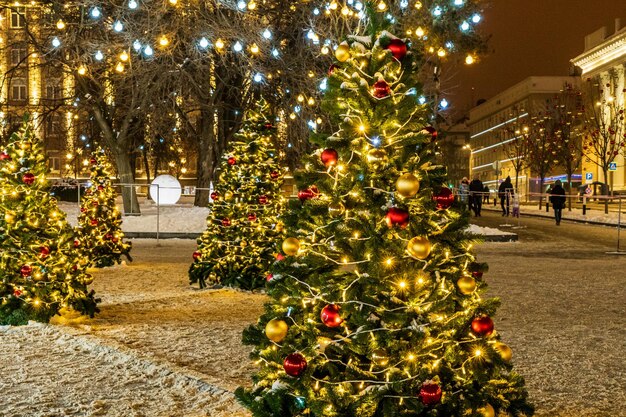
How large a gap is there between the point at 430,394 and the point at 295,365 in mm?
735

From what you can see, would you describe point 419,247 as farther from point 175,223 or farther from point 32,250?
point 175,223

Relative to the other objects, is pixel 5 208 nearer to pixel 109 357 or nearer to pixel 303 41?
pixel 109 357

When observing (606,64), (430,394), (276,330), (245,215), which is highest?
(606,64)

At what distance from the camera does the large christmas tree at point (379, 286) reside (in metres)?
4.31

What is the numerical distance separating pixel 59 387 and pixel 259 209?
268 inches

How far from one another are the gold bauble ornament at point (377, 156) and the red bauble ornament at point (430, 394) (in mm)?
1254

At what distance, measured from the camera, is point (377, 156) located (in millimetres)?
4512

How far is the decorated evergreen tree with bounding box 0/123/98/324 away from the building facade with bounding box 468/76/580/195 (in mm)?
70912

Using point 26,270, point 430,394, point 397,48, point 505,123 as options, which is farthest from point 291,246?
point 505,123

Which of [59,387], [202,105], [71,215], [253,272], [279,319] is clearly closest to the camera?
[279,319]

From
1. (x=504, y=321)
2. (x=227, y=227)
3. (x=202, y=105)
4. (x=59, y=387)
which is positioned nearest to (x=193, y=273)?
(x=227, y=227)

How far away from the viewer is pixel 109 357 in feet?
24.0

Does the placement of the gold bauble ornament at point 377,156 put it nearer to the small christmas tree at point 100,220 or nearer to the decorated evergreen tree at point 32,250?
the decorated evergreen tree at point 32,250

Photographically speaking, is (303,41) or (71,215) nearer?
(303,41)
